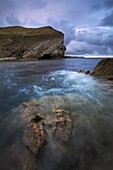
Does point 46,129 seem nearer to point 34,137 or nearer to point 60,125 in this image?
point 60,125

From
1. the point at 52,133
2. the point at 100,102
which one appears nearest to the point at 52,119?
the point at 52,133

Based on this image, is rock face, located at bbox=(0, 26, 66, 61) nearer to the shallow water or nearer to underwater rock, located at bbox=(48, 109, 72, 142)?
the shallow water

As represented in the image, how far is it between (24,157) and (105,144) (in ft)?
6.13

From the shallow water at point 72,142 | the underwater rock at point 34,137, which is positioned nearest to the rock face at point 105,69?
the shallow water at point 72,142

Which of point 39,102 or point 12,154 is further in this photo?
point 39,102

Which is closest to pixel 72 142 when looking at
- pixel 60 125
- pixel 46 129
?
pixel 60 125

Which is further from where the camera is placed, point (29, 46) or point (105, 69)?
point (29, 46)

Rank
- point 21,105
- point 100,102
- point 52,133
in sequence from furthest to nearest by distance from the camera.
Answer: point 100,102 < point 21,105 < point 52,133

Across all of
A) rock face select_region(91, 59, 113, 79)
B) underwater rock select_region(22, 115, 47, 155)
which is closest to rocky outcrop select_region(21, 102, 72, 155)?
underwater rock select_region(22, 115, 47, 155)

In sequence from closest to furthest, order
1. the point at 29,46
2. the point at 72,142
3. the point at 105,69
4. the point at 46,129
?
the point at 72,142 < the point at 46,129 < the point at 105,69 < the point at 29,46

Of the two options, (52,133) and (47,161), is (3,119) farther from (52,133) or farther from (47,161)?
(47,161)

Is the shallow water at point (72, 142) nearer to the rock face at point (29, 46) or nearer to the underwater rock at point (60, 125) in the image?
the underwater rock at point (60, 125)

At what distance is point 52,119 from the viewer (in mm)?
4434

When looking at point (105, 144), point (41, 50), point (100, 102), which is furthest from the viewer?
point (41, 50)
